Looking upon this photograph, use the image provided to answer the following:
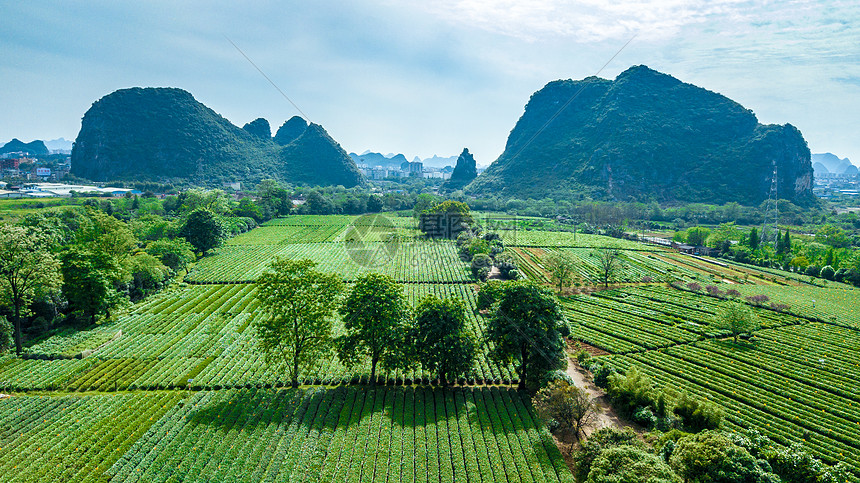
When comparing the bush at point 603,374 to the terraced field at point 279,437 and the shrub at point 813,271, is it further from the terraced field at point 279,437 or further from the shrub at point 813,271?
the shrub at point 813,271

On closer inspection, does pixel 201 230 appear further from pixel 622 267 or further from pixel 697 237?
pixel 697 237

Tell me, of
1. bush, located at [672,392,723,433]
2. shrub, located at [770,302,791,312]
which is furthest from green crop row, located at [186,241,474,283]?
shrub, located at [770,302,791,312]

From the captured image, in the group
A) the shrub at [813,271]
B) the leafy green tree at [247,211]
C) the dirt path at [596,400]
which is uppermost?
the leafy green tree at [247,211]

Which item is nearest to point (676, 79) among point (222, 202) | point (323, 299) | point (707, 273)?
point (707, 273)

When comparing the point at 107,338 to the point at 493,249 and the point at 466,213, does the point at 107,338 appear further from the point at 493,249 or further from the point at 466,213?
the point at 466,213

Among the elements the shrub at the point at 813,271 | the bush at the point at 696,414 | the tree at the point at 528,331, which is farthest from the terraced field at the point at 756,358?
the shrub at the point at 813,271

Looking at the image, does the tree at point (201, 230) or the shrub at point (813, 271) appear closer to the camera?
the tree at point (201, 230)
